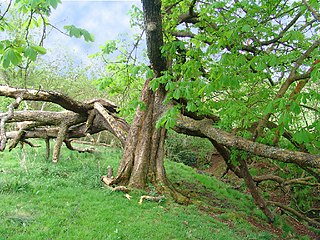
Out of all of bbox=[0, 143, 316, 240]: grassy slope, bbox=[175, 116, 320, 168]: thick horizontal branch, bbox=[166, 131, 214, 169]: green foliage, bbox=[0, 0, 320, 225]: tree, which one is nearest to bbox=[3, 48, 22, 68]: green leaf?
bbox=[0, 0, 320, 225]: tree

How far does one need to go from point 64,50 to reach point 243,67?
71.1 feet

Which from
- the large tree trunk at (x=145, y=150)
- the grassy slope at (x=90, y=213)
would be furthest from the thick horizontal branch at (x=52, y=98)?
the large tree trunk at (x=145, y=150)

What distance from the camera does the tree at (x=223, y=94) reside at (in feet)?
16.1

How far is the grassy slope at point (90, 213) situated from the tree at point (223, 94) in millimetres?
1020

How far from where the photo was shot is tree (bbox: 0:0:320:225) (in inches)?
194

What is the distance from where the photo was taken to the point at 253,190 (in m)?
9.11

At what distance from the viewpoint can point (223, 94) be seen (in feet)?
23.2

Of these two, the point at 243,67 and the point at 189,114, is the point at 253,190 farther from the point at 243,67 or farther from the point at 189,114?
the point at 243,67

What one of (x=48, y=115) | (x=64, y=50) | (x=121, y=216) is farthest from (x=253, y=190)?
(x=64, y=50)

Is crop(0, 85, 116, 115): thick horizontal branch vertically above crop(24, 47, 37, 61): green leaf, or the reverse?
crop(0, 85, 116, 115): thick horizontal branch

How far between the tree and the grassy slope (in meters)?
1.02

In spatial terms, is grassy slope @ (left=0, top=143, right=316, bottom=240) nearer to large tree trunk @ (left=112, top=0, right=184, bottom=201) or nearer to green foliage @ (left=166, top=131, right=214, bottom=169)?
large tree trunk @ (left=112, top=0, right=184, bottom=201)

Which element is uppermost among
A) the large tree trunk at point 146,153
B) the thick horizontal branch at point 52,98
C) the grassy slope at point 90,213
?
the thick horizontal branch at point 52,98

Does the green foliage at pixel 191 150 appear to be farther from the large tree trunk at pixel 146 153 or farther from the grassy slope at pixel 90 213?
the large tree trunk at pixel 146 153
